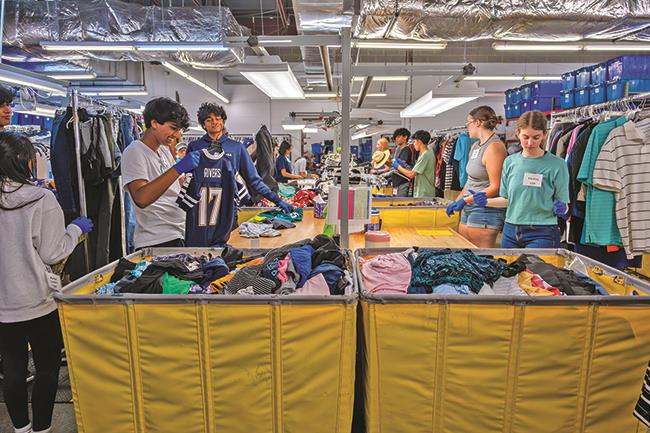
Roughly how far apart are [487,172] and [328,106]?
12961 mm

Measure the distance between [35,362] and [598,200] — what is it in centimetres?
392

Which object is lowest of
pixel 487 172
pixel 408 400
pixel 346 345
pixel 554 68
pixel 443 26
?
pixel 408 400

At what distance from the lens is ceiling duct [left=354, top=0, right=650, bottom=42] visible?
15.4 ft

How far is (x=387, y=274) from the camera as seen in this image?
1.77m

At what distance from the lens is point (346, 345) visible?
1518 millimetres

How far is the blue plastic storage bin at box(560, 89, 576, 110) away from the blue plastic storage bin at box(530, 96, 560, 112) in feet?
1.97

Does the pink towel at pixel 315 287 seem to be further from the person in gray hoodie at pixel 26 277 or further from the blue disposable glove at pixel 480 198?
the blue disposable glove at pixel 480 198

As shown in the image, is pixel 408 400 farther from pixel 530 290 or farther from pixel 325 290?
pixel 530 290

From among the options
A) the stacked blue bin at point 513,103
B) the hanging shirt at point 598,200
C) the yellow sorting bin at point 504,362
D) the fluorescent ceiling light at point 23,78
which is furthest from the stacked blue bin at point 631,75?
the fluorescent ceiling light at point 23,78

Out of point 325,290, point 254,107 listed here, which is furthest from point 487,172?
point 254,107

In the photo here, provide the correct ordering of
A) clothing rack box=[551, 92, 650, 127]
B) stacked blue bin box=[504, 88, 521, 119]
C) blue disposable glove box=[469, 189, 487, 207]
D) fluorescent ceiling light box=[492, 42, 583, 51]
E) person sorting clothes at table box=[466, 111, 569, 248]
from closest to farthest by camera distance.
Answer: person sorting clothes at table box=[466, 111, 569, 248] → blue disposable glove box=[469, 189, 487, 207] → clothing rack box=[551, 92, 650, 127] → fluorescent ceiling light box=[492, 42, 583, 51] → stacked blue bin box=[504, 88, 521, 119]

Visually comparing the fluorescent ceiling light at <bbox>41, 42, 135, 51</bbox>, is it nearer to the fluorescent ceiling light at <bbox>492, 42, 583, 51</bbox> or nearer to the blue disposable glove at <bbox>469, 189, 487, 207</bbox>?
the blue disposable glove at <bbox>469, 189, 487, 207</bbox>

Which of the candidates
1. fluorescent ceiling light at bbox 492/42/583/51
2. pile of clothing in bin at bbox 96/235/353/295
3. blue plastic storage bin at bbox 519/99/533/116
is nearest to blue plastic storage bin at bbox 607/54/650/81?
fluorescent ceiling light at bbox 492/42/583/51

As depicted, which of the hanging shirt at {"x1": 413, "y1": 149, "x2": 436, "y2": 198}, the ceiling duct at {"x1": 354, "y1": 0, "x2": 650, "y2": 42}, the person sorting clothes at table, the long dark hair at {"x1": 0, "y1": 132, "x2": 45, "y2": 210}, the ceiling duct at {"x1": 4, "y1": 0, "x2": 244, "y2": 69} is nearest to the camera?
the long dark hair at {"x1": 0, "y1": 132, "x2": 45, "y2": 210}
